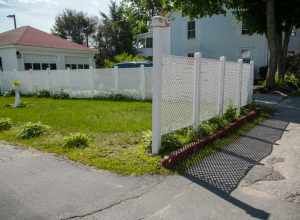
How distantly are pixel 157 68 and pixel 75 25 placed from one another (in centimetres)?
4646

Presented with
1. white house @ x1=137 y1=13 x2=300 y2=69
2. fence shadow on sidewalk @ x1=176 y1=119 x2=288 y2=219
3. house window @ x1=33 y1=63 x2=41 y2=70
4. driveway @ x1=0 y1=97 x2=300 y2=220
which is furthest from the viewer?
white house @ x1=137 y1=13 x2=300 y2=69

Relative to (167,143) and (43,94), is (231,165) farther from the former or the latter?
(43,94)

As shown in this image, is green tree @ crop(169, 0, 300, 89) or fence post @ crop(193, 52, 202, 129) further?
green tree @ crop(169, 0, 300, 89)

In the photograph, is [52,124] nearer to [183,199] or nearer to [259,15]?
[183,199]

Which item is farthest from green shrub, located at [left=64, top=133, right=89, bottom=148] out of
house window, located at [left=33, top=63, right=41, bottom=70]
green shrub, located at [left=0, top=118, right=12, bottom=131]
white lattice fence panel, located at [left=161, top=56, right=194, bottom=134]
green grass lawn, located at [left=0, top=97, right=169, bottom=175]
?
house window, located at [left=33, top=63, right=41, bottom=70]

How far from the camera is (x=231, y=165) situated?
179 inches

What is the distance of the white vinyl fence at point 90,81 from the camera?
12625 millimetres

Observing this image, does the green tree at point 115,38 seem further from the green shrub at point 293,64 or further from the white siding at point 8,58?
the green shrub at point 293,64

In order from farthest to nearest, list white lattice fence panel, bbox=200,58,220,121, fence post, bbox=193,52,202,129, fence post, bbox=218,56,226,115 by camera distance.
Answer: fence post, bbox=218,56,226,115
white lattice fence panel, bbox=200,58,220,121
fence post, bbox=193,52,202,129

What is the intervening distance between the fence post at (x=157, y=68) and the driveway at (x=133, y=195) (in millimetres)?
879

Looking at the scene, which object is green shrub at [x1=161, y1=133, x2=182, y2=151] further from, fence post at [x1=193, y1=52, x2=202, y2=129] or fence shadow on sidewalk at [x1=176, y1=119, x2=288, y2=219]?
fence post at [x1=193, y1=52, x2=202, y2=129]

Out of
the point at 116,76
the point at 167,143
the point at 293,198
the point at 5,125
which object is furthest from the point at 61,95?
the point at 293,198

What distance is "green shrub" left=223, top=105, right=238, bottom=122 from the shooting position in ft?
23.9

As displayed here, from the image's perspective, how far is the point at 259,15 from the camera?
17234mm
